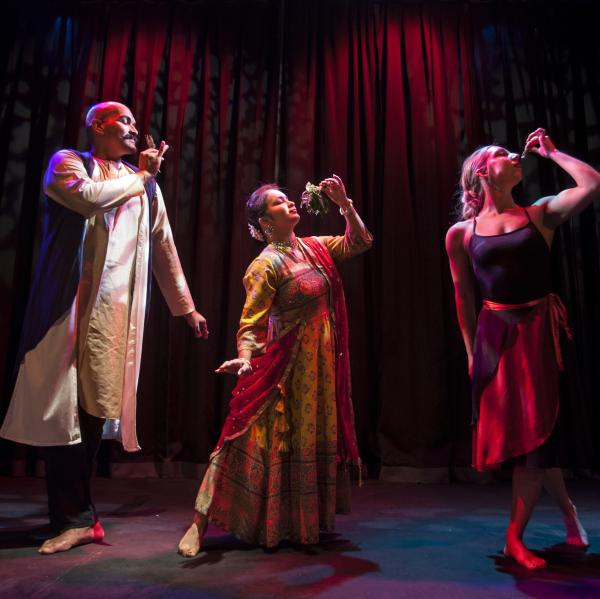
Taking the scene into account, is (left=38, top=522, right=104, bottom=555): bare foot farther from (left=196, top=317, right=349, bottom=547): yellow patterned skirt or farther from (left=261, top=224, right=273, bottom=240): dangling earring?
(left=261, top=224, right=273, bottom=240): dangling earring

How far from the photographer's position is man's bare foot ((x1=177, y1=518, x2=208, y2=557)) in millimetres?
1986

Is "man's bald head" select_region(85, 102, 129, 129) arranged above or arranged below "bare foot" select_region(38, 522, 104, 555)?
above

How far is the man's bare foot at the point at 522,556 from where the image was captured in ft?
5.99

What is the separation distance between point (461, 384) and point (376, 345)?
1.91 feet

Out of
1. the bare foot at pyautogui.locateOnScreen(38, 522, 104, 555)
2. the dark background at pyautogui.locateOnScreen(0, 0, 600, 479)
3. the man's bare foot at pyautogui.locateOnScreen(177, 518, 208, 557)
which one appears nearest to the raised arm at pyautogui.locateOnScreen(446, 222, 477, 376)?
the man's bare foot at pyautogui.locateOnScreen(177, 518, 208, 557)

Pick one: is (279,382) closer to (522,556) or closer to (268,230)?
(268,230)

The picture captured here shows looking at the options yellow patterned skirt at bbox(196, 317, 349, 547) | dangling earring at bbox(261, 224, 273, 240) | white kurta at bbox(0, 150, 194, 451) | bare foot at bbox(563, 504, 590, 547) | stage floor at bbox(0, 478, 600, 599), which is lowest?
stage floor at bbox(0, 478, 600, 599)

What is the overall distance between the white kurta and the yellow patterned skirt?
37cm

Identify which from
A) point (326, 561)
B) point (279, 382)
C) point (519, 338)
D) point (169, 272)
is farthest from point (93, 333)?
point (519, 338)

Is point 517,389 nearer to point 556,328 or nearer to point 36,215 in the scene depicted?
point 556,328

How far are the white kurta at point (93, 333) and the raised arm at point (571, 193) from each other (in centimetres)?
142

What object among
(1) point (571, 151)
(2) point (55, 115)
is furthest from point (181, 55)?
(1) point (571, 151)

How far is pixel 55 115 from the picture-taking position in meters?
4.13

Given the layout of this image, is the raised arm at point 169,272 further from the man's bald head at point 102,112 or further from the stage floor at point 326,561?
the stage floor at point 326,561
